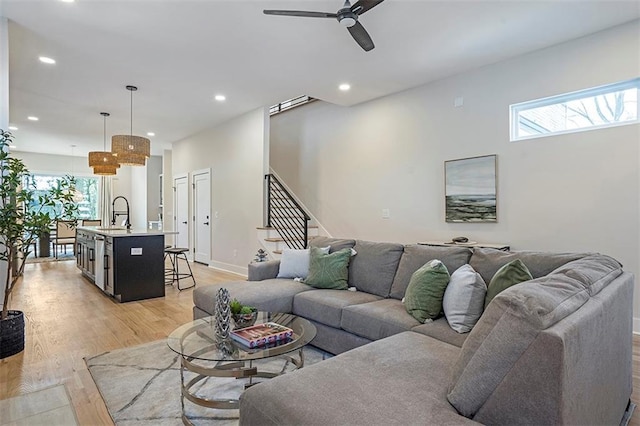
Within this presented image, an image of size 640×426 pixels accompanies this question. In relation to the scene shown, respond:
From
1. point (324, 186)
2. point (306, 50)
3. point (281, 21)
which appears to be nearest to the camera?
point (281, 21)

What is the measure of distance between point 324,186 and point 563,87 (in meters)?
3.83

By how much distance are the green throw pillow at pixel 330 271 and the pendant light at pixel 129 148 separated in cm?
339

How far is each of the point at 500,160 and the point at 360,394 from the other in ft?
12.4

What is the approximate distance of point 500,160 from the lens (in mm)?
4281

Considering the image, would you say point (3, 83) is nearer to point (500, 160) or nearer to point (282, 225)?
point (282, 225)

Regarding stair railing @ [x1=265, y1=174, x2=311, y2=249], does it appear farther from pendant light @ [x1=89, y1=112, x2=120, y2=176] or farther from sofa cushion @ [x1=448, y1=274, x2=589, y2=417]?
sofa cushion @ [x1=448, y1=274, x2=589, y2=417]

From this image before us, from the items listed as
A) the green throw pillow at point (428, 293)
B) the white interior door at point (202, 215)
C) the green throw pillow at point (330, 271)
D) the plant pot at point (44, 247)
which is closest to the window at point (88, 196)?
the plant pot at point (44, 247)

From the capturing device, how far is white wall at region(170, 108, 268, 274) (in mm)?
6289

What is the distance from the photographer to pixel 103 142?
9203mm

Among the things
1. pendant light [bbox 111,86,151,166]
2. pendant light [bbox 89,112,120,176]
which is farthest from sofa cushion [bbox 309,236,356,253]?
pendant light [bbox 89,112,120,176]

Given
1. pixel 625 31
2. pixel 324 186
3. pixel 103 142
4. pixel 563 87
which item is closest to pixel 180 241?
pixel 103 142

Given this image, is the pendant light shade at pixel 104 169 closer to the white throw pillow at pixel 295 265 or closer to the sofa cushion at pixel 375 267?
the white throw pillow at pixel 295 265

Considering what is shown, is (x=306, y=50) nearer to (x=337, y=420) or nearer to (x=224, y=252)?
(x=337, y=420)

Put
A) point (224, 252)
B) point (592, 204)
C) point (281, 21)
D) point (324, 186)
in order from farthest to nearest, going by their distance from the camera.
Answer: point (224, 252) < point (324, 186) < point (592, 204) < point (281, 21)
